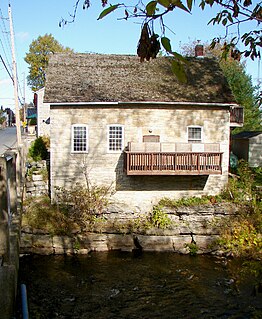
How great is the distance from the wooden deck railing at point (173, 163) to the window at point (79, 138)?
243 cm

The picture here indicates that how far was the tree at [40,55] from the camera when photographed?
51.9 meters

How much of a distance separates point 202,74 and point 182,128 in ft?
13.7

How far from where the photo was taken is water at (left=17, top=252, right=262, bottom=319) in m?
11.0

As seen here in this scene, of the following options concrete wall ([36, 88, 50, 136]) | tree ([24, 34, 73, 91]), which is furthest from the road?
tree ([24, 34, 73, 91])

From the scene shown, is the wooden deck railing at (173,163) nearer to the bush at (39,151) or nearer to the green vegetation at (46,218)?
the green vegetation at (46,218)

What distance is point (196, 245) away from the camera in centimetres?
1678

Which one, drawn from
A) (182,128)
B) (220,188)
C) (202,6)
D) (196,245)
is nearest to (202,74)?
(182,128)

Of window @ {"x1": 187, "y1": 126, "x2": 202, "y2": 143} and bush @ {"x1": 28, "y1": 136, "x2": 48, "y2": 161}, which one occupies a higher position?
window @ {"x1": 187, "y1": 126, "x2": 202, "y2": 143}

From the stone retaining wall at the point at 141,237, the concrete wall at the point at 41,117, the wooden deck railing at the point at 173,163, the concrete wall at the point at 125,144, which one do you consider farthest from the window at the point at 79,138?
the concrete wall at the point at 41,117

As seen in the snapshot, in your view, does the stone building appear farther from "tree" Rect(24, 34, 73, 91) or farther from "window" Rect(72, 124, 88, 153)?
"tree" Rect(24, 34, 73, 91)

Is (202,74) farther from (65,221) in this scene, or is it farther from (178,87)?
(65,221)

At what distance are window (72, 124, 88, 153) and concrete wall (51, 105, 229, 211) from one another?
208 millimetres

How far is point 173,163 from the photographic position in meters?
17.7

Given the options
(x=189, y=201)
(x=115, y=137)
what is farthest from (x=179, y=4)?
(x=189, y=201)
